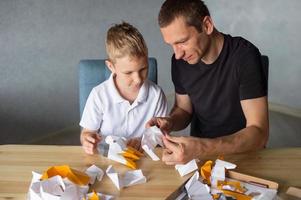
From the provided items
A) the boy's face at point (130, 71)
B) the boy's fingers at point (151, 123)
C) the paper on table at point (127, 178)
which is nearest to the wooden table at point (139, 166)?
the paper on table at point (127, 178)

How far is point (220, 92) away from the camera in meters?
1.94

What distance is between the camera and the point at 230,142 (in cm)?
158

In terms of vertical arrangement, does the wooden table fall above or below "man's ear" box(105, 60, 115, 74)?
below

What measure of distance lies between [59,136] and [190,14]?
214 centimetres

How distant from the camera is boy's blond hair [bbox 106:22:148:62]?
1.81 m

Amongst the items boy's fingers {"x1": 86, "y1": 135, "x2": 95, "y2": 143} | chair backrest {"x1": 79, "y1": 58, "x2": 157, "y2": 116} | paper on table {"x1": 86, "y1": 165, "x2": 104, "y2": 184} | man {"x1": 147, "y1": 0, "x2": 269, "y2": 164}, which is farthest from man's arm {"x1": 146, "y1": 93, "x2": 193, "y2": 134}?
paper on table {"x1": 86, "y1": 165, "x2": 104, "y2": 184}

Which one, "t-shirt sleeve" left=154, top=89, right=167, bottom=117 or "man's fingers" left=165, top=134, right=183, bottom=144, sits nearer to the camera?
"man's fingers" left=165, top=134, right=183, bottom=144

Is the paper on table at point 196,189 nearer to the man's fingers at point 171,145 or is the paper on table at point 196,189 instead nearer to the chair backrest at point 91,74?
the man's fingers at point 171,145

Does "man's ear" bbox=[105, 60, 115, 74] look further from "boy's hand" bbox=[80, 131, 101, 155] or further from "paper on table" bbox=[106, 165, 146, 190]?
"paper on table" bbox=[106, 165, 146, 190]

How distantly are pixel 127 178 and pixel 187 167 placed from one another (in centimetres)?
21

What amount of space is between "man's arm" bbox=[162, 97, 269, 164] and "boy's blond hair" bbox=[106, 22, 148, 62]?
1.56ft

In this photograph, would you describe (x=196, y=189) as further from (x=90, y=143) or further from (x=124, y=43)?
(x=124, y=43)

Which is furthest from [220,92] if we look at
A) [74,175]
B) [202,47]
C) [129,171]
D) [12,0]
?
[12,0]

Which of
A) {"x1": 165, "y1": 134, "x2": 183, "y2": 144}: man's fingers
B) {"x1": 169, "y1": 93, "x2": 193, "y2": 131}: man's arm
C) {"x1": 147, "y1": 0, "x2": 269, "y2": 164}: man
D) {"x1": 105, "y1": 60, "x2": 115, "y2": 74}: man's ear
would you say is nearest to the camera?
{"x1": 165, "y1": 134, "x2": 183, "y2": 144}: man's fingers
